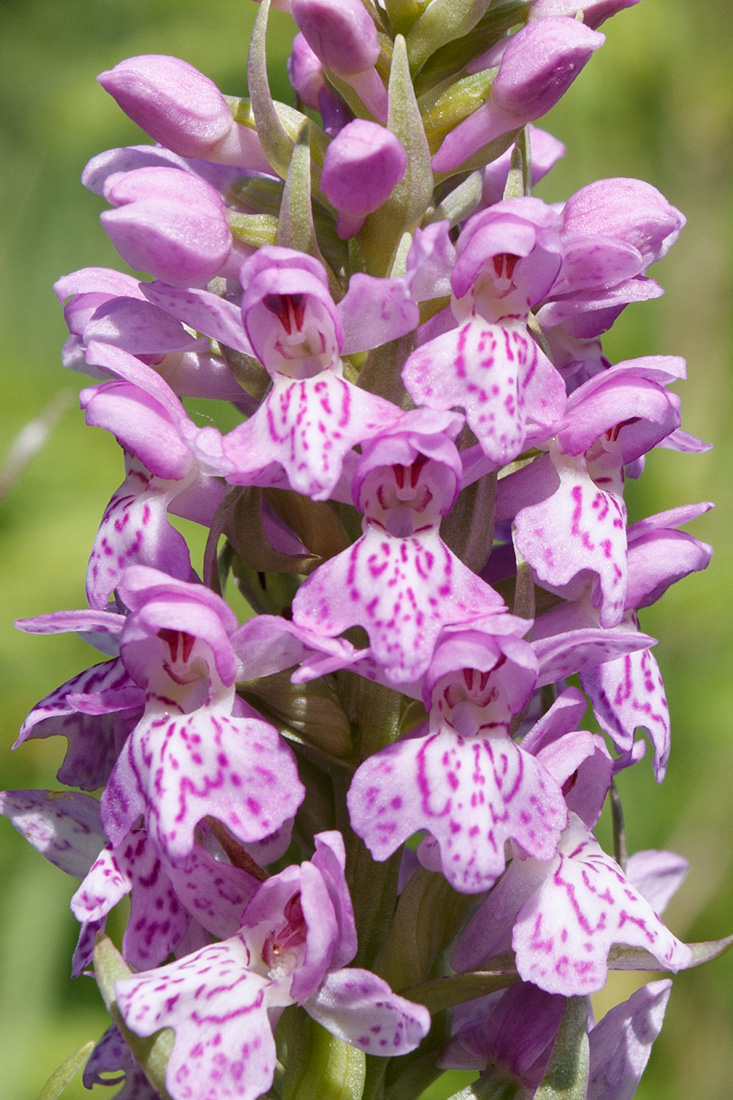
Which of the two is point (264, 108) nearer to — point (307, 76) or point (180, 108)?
point (180, 108)

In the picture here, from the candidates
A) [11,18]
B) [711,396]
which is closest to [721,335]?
[711,396]

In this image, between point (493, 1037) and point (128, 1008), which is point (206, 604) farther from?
point (493, 1037)

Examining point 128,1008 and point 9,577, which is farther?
point 9,577

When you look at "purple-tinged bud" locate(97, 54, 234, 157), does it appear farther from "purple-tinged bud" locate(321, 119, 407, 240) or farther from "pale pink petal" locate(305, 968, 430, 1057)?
"pale pink petal" locate(305, 968, 430, 1057)

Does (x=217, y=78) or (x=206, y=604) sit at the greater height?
(x=217, y=78)

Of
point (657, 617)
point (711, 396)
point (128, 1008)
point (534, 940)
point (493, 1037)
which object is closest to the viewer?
point (128, 1008)

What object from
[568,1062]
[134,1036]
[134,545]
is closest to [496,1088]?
[568,1062]
